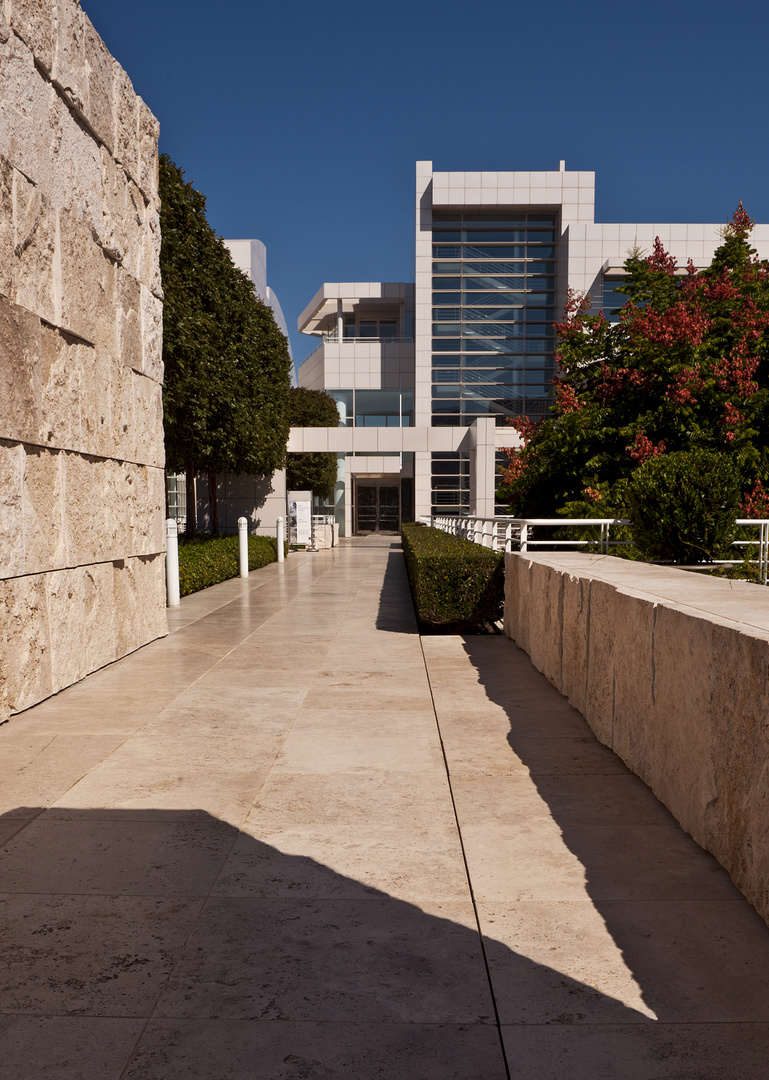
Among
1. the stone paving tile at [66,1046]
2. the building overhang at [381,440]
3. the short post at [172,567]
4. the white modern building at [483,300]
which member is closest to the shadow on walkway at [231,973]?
the stone paving tile at [66,1046]

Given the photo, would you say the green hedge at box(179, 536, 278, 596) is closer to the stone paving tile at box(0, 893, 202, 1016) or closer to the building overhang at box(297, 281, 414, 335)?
the stone paving tile at box(0, 893, 202, 1016)

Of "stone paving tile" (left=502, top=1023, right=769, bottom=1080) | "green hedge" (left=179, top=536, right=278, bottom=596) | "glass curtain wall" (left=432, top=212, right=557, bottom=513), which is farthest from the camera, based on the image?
"glass curtain wall" (left=432, top=212, right=557, bottom=513)

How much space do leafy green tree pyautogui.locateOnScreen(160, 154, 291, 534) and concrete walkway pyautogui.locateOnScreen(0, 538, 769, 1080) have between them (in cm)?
1226

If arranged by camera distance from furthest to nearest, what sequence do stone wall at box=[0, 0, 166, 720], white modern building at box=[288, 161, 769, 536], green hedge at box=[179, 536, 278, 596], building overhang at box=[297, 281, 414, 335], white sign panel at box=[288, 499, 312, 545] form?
1. building overhang at box=[297, 281, 414, 335]
2. white modern building at box=[288, 161, 769, 536]
3. white sign panel at box=[288, 499, 312, 545]
4. green hedge at box=[179, 536, 278, 596]
5. stone wall at box=[0, 0, 166, 720]

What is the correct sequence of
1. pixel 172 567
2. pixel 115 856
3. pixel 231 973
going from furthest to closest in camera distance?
1. pixel 172 567
2. pixel 115 856
3. pixel 231 973

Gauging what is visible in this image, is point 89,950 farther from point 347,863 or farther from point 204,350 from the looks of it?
point 204,350

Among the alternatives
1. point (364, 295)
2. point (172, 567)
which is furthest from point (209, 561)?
point (364, 295)

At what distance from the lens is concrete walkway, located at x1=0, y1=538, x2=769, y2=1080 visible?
2.27 metres

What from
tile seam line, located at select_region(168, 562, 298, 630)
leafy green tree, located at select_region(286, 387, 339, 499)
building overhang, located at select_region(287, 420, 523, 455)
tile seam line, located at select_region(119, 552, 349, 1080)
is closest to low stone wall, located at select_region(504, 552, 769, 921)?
tile seam line, located at select_region(119, 552, 349, 1080)

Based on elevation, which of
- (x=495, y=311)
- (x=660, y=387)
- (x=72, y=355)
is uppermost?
(x=495, y=311)

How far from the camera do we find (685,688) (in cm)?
363

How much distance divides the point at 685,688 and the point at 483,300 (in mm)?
37085

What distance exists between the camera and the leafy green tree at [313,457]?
39312mm

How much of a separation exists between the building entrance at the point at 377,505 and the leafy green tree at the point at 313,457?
1.77 meters
